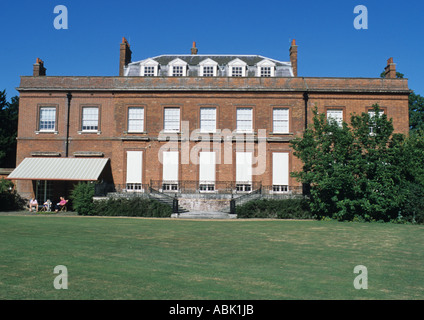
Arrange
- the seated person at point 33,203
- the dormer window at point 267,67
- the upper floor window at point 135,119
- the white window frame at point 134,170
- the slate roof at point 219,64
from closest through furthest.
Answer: the seated person at point 33,203 → the white window frame at point 134,170 → the upper floor window at point 135,119 → the dormer window at point 267,67 → the slate roof at point 219,64

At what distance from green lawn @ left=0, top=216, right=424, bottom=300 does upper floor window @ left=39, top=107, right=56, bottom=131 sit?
49.2 ft

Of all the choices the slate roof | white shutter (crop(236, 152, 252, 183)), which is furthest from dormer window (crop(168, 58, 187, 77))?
white shutter (crop(236, 152, 252, 183))

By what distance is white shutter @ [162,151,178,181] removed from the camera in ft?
88.2

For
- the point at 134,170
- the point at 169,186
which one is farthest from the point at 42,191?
→ the point at 169,186

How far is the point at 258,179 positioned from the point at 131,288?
20942 mm

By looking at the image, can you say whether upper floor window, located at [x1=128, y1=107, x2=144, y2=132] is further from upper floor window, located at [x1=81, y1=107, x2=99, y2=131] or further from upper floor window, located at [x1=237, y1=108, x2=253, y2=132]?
upper floor window, located at [x1=237, y1=108, x2=253, y2=132]

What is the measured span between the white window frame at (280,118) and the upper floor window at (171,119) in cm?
684

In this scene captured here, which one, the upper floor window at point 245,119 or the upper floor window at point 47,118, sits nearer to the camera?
the upper floor window at point 245,119

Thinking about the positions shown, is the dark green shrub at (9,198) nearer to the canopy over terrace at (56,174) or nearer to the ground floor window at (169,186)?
the canopy over terrace at (56,174)

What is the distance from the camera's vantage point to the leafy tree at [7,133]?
1252 inches

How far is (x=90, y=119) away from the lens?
27719 mm

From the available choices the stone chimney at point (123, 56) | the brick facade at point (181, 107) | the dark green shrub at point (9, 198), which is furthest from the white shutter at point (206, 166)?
the dark green shrub at point (9, 198)
